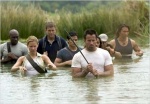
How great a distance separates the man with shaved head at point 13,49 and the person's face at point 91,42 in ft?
15.6

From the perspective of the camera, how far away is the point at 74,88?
1470 cm

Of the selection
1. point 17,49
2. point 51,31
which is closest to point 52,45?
point 51,31

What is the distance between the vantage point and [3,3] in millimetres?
34688

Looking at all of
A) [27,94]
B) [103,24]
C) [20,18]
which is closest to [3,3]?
[20,18]

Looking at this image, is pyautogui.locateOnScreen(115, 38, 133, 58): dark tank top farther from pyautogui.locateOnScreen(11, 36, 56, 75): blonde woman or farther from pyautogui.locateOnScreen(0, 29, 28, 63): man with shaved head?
pyautogui.locateOnScreen(11, 36, 56, 75): blonde woman

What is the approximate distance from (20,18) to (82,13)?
9.45ft

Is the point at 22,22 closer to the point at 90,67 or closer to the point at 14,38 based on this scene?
the point at 14,38

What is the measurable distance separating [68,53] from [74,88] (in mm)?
4003

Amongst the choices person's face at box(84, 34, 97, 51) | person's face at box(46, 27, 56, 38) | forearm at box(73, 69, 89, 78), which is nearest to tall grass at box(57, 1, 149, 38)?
person's face at box(46, 27, 56, 38)

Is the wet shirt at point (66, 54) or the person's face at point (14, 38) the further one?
the person's face at point (14, 38)

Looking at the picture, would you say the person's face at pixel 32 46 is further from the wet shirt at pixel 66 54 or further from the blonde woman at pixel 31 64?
the wet shirt at pixel 66 54

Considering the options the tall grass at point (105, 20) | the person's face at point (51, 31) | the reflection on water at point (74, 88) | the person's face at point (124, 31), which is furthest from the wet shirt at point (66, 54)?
the tall grass at point (105, 20)

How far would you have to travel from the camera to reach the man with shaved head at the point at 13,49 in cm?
1995

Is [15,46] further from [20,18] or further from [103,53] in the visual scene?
[20,18]
